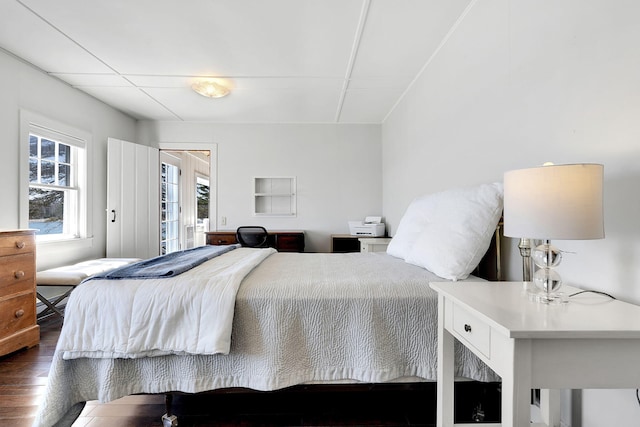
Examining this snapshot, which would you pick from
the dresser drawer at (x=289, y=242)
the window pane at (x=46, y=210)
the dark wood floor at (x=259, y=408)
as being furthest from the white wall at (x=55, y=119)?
the dresser drawer at (x=289, y=242)

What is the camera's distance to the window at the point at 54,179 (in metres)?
2.85

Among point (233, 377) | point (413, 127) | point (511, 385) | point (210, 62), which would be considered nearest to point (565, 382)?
point (511, 385)

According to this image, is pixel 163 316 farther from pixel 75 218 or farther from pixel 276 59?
pixel 75 218

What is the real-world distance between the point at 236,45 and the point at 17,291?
102 inches

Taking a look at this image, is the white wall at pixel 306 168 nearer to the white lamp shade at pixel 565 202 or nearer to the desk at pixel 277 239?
the desk at pixel 277 239

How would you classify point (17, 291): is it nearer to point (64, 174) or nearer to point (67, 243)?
point (67, 243)

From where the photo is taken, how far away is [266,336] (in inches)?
50.9

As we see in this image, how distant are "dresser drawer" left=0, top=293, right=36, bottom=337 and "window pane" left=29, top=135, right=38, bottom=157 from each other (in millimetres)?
1480

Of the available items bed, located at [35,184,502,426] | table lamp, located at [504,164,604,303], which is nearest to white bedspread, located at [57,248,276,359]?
bed, located at [35,184,502,426]

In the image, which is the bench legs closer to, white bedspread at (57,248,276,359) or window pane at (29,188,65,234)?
window pane at (29,188,65,234)

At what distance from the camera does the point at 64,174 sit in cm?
327

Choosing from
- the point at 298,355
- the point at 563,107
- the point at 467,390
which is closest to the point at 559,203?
the point at 563,107

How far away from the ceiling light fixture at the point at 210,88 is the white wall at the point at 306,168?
4.12 feet

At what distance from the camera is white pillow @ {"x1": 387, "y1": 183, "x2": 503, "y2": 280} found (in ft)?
4.78
